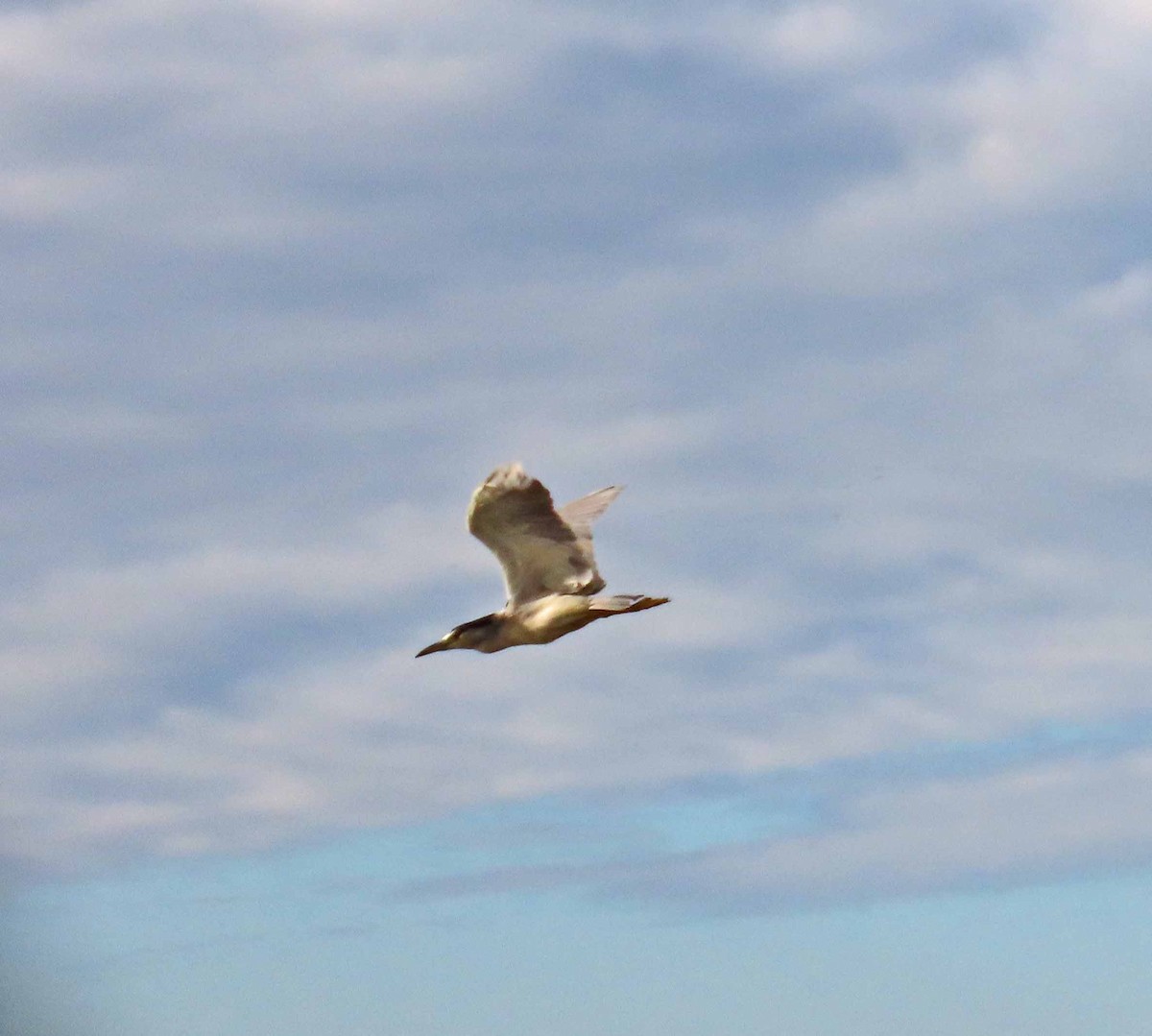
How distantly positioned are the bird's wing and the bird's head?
2.42 feet

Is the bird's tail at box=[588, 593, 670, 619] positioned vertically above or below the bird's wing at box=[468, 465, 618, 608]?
below

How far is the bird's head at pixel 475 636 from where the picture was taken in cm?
5575

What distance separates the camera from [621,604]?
53.0 meters

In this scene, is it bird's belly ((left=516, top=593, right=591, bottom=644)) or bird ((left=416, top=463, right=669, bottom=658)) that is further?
bird's belly ((left=516, top=593, right=591, bottom=644))

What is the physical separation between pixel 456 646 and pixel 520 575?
2.58 metres

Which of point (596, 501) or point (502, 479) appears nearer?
point (502, 479)

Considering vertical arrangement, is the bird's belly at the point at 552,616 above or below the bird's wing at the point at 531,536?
below

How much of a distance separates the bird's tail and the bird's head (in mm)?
2972

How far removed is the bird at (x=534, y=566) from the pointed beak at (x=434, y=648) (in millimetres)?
58

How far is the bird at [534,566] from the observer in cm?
5288

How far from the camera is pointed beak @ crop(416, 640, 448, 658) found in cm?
5684

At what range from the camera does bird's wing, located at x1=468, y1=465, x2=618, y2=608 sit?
52.8 meters

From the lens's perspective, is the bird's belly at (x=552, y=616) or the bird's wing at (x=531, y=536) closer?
the bird's wing at (x=531, y=536)

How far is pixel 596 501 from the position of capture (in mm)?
57188
